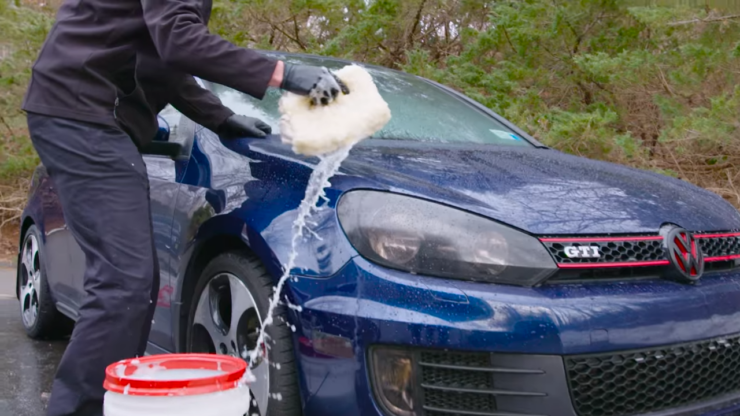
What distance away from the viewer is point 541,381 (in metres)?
1.98

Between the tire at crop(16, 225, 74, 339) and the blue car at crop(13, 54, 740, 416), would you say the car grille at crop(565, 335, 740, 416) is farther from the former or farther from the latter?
the tire at crop(16, 225, 74, 339)

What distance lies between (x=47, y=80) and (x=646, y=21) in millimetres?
4777

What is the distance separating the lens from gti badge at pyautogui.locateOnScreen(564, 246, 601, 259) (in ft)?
6.86

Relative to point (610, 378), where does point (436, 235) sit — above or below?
above

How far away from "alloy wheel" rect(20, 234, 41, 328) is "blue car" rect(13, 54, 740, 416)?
209cm

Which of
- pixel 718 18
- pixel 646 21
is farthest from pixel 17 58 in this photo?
pixel 718 18

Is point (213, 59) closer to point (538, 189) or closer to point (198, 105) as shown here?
point (198, 105)

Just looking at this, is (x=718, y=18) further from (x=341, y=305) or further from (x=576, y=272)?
(x=341, y=305)

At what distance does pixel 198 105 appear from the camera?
9.41ft

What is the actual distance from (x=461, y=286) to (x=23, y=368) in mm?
2806

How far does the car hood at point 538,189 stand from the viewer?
2.18 meters

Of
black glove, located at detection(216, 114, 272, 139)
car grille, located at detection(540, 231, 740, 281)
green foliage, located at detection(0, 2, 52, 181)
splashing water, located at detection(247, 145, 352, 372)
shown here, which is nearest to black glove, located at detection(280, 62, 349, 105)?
splashing water, located at detection(247, 145, 352, 372)

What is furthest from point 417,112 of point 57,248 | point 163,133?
point 57,248

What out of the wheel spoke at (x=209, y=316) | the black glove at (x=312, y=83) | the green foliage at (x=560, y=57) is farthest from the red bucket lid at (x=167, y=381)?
the green foliage at (x=560, y=57)
